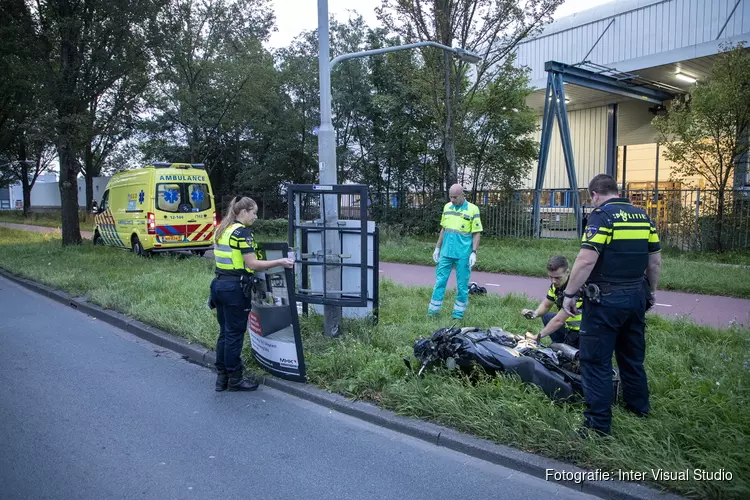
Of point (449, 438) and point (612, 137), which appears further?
point (612, 137)

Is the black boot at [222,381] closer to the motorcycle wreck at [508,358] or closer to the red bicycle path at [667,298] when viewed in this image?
the motorcycle wreck at [508,358]

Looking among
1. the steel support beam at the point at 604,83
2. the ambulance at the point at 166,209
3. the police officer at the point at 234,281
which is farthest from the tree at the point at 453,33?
the police officer at the point at 234,281

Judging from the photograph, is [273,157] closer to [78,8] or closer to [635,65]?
[78,8]

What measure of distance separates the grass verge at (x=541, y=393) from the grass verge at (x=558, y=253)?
11.9 ft

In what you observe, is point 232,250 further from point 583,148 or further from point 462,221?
point 583,148

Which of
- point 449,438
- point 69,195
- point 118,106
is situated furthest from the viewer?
point 69,195

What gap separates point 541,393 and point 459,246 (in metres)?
3.21

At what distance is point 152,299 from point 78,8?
39.5 feet

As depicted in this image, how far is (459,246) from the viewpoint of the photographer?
7.35m

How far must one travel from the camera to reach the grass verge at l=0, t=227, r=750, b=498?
3.56m

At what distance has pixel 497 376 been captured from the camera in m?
4.65

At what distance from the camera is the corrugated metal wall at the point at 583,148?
1046 inches

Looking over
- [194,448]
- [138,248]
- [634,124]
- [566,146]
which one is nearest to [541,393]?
[194,448]

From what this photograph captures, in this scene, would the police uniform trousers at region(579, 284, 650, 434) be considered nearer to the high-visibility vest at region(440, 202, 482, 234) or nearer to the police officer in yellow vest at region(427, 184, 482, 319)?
the police officer in yellow vest at region(427, 184, 482, 319)
